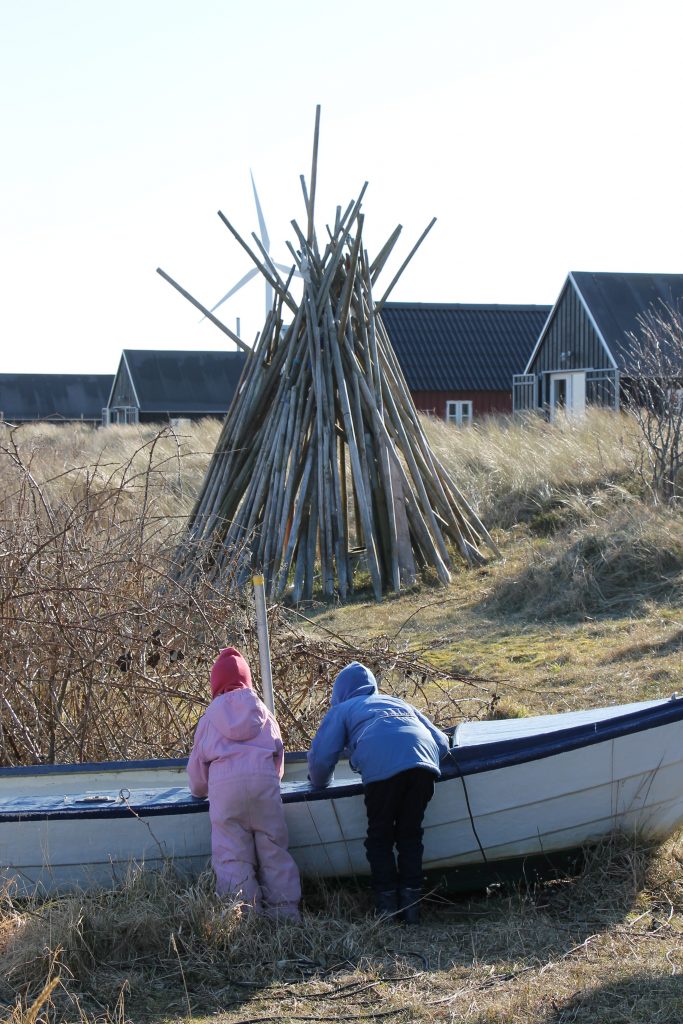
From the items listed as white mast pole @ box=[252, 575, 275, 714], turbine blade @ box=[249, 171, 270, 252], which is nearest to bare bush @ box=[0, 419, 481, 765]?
white mast pole @ box=[252, 575, 275, 714]

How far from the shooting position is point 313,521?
1097 cm

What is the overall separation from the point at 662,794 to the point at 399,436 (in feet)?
22.7

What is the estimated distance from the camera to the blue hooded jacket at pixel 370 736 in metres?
4.20

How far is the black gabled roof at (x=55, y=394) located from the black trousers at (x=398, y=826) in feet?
151

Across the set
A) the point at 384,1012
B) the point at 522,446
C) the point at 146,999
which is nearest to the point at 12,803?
the point at 146,999

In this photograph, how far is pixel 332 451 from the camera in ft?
35.8

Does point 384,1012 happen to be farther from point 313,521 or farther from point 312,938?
point 313,521

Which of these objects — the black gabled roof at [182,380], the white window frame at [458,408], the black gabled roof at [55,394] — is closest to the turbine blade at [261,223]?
the white window frame at [458,408]

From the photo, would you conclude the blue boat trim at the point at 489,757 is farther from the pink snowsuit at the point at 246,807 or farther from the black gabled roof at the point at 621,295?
the black gabled roof at the point at 621,295

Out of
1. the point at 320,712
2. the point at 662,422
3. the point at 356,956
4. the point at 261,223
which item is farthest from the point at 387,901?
the point at 261,223

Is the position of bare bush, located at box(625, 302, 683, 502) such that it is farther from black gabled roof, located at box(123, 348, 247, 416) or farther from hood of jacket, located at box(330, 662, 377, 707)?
black gabled roof, located at box(123, 348, 247, 416)

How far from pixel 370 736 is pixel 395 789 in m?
0.21

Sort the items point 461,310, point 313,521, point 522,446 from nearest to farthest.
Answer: point 313,521, point 522,446, point 461,310

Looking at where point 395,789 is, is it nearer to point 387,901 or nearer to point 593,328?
point 387,901
